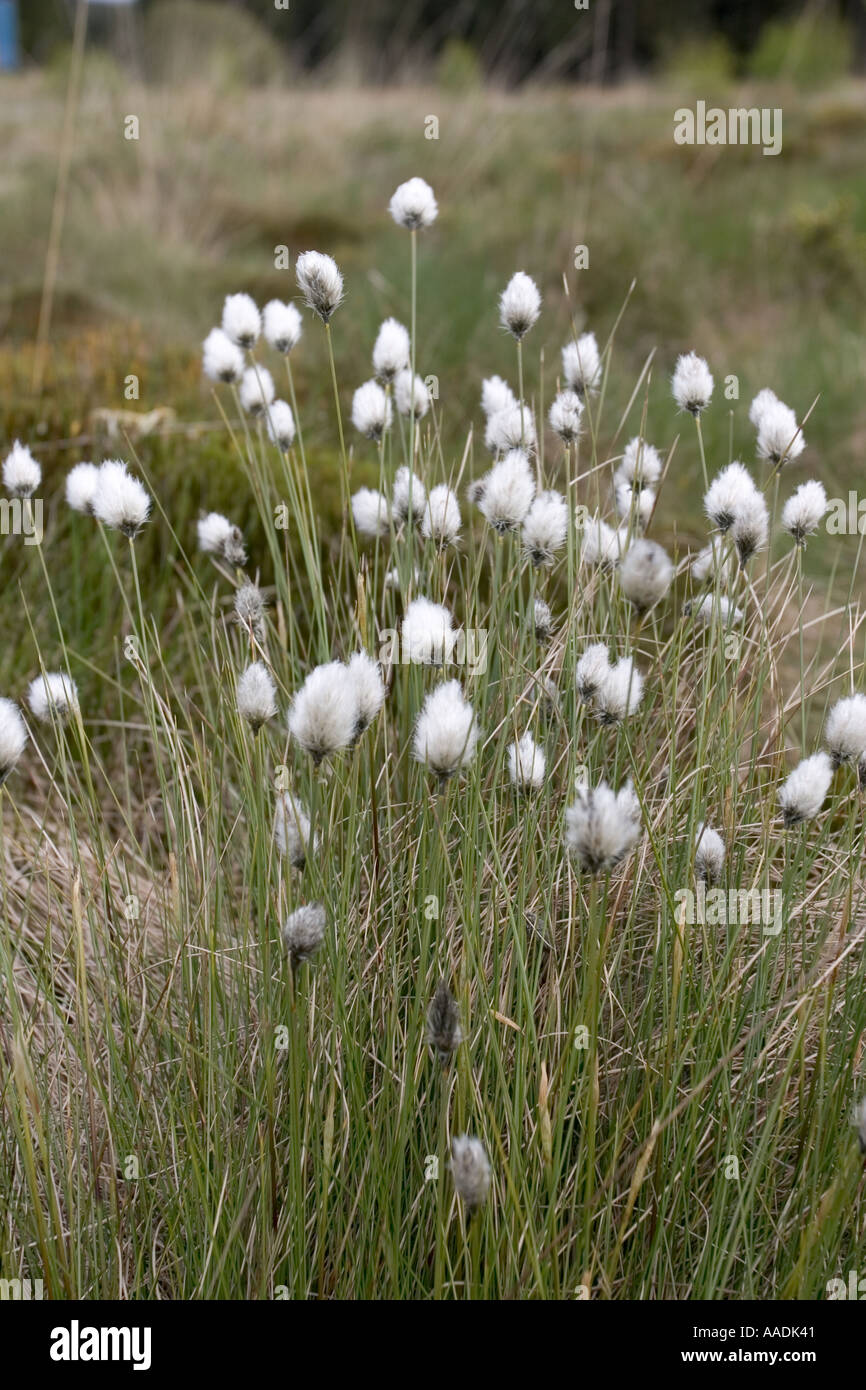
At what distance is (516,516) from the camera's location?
174cm

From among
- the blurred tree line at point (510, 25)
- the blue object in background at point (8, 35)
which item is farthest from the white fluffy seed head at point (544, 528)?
the blue object in background at point (8, 35)

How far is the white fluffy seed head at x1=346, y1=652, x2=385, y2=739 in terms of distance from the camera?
142 cm

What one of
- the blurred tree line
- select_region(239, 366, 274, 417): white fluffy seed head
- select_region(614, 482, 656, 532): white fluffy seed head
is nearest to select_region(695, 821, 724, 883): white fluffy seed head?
select_region(614, 482, 656, 532): white fluffy seed head

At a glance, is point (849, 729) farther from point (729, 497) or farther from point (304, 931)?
point (304, 931)

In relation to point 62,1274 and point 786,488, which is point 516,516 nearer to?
point 62,1274

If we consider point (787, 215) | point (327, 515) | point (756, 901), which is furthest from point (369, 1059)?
point (787, 215)

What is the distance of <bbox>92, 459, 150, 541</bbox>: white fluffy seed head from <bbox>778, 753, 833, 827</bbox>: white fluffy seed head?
0.94 meters

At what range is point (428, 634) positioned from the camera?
162 cm

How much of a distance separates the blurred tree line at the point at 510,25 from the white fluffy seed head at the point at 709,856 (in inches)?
691

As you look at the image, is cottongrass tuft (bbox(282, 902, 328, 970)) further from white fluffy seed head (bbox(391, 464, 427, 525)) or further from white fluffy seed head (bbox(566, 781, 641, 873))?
white fluffy seed head (bbox(391, 464, 427, 525))

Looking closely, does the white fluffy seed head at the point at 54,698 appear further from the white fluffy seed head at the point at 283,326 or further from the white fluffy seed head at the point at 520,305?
the white fluffy seed head at the point at 520,305

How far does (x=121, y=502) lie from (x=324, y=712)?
630 mm

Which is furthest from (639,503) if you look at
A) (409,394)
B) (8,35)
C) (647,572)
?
(8,35)

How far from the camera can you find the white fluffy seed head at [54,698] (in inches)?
71.3
